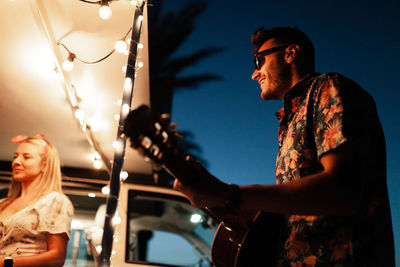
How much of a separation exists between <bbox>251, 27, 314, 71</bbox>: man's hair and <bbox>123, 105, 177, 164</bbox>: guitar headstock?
3.40ft

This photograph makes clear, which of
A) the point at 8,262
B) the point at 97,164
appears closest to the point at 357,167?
the point at 8,262

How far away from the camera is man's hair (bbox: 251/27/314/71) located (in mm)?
1835

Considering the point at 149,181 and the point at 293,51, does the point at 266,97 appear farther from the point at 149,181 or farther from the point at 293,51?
the point at 149,181

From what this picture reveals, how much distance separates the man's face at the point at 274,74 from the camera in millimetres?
1813

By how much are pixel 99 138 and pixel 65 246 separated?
342 centimetres

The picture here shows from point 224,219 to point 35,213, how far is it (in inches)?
70.2

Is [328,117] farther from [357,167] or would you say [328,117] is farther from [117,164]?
[117,164]

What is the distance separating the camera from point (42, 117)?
17.4ft

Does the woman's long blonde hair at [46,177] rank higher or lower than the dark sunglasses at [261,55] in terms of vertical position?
lower

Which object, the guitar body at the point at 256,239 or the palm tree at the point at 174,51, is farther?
the palm tree at the point at 174,51

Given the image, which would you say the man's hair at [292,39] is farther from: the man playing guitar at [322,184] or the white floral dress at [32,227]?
the white floral dress at [32,227]

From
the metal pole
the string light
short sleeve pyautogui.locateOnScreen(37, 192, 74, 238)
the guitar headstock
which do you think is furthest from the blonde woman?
the guitar headstock

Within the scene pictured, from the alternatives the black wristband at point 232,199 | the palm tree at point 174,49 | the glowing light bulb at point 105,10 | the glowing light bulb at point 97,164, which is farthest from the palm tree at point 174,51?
the black wristband at point 232,199

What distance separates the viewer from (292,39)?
6.25ft
